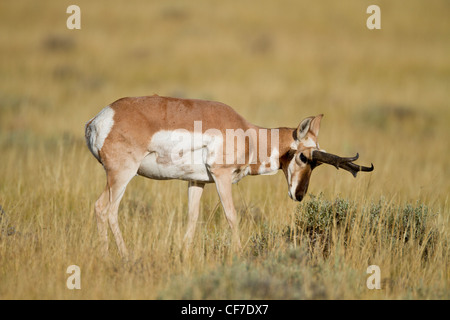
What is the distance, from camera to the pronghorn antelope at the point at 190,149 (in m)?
6.26

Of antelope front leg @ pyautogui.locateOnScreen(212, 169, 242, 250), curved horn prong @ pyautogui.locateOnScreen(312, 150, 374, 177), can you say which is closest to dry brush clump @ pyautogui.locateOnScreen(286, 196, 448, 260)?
curved horn prong @ pyautogui.locateOnScreen(312, 150, 374, 177)

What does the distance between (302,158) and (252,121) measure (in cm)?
889

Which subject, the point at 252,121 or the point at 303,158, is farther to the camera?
the point at 252,121

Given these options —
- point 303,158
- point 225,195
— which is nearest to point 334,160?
point 303,158

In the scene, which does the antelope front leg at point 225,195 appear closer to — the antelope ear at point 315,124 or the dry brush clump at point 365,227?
the dry brush clump at point 365,227

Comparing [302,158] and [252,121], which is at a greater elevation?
[252,121]

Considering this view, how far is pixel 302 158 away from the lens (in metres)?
6.80

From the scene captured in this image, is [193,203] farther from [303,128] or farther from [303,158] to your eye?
[303,128]

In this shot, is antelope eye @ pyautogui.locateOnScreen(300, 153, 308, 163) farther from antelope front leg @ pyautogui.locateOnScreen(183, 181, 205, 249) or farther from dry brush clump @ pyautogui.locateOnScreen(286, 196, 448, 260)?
antelope front leg @ pyautogui.locateOnScreen(183, 181, 205, 249)

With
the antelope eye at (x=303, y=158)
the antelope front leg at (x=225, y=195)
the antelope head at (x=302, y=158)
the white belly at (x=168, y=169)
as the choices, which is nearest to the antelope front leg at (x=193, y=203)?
the white belly at (x=168, y=169)

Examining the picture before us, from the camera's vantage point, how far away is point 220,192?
21.7ft

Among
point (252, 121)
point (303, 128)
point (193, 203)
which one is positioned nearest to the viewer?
point (303, 128)

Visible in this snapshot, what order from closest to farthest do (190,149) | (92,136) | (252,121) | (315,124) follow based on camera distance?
(92,136) → (190,149) → (315,124) → (252,121)
